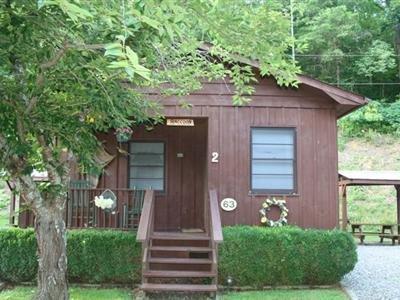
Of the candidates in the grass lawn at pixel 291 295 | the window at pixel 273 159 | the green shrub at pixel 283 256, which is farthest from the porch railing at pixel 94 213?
the grass lawn at pixel 291 295

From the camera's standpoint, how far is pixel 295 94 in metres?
9.80

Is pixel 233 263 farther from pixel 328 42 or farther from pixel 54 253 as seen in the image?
pixel 328 42

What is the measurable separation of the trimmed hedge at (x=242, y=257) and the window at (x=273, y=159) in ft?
3.76

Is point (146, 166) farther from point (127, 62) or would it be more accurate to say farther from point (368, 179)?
point (127, 62)

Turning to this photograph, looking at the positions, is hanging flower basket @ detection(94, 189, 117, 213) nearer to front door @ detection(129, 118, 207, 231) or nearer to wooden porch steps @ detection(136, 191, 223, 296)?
wooden porch steps @ detection(136, 191, 223, 296)

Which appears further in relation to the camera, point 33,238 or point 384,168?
point 384,168

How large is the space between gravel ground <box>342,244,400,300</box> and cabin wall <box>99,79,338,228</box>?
3.91ft

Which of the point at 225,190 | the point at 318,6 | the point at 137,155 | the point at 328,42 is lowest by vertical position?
the point at 225,190

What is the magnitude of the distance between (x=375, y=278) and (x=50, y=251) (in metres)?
6.36

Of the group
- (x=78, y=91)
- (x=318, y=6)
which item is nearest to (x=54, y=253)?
(x=78, y=91)

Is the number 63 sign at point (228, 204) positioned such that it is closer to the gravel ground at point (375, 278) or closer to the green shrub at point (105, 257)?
the green shrub at point (105, 257)

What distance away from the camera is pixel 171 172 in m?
11.0

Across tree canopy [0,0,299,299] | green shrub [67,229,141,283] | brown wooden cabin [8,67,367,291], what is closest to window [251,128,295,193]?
brown wooden cabin [8,67,367,291]

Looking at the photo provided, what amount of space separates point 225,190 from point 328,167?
207 centimetres
